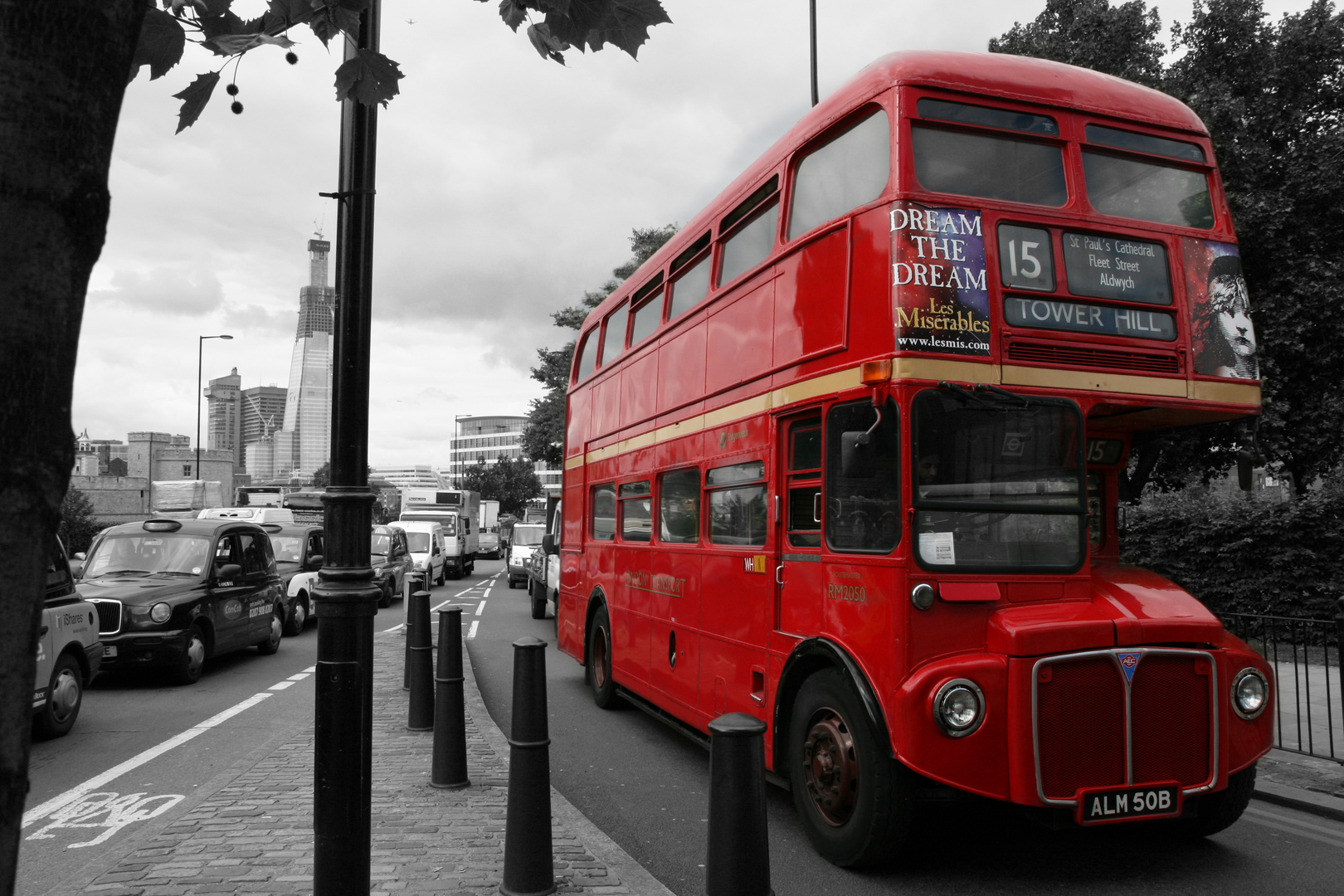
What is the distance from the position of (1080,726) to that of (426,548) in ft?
82.2

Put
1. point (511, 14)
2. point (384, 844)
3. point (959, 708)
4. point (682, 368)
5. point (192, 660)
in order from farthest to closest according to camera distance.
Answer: point (192, 660)
point (682, 368)
point (384, 844)
point (959, 708)
point (511, 14)

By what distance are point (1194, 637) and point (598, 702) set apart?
251 inches

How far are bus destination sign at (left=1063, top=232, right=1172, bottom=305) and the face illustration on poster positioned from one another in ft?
0.70

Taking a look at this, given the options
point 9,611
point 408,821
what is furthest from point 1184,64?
point 9,611

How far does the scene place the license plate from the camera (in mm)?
4480

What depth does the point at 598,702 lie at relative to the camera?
10.0 meters

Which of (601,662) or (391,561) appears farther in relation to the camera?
(391,561)

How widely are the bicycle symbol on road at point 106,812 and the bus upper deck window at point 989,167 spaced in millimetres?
5569

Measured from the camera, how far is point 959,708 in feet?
14.9

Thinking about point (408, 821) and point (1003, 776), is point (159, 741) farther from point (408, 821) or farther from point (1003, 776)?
point (1003, 776)

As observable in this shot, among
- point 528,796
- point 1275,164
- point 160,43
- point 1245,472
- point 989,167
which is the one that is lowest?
point 528,796

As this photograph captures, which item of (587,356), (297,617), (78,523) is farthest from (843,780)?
(78,523)

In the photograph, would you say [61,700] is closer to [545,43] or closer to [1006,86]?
[545,43]

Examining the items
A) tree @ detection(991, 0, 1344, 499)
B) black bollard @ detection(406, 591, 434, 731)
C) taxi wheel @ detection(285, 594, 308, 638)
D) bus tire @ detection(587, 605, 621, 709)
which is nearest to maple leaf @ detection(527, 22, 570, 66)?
black bollard @ detection(406, 591, 434, 731)
